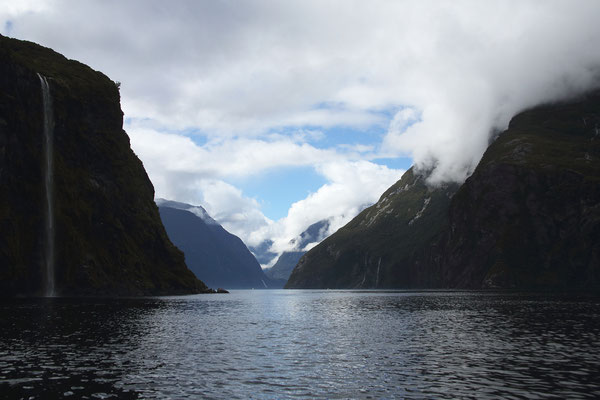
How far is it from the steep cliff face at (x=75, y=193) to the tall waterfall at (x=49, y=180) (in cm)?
144

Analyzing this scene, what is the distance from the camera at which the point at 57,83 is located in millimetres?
158750

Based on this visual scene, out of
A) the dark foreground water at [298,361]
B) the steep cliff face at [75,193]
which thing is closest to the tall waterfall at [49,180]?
the steep cliff face at [75,193]

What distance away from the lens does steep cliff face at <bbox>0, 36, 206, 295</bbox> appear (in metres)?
127

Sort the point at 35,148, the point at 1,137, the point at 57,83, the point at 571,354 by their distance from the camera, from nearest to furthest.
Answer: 1. the point at 571,354
2. the point at 1,137
3. the point at 35,148
4. the point at 57,83

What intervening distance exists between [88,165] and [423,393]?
161 metres

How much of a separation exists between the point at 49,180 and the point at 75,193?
473 inches

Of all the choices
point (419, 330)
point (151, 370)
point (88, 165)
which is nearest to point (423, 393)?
point (151, 370)

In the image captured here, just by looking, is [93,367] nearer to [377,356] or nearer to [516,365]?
[377,356]

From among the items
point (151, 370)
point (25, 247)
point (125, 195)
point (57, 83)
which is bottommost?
point (151, 370)

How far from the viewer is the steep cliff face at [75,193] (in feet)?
418

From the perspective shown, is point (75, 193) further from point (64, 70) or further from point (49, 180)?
point (64, 70)

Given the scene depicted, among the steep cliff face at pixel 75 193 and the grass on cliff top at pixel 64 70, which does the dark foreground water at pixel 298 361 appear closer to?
the steep cliff face at pixel 75 193

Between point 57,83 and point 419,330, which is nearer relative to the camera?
point 419,330

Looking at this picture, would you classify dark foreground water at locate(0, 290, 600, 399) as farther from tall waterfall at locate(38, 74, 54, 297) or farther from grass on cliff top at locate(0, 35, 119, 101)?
grass on cliff top at locate(0, 35, 119, 101)
